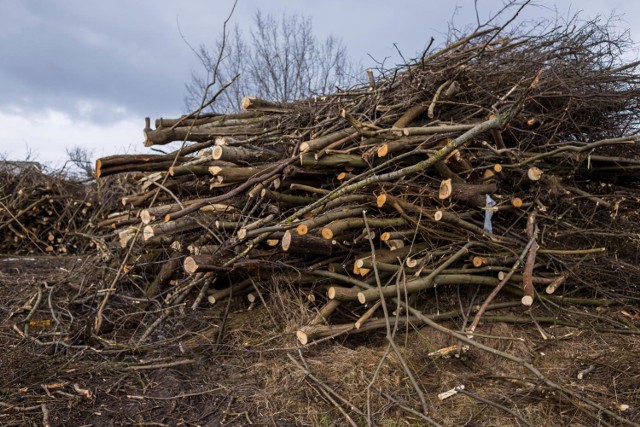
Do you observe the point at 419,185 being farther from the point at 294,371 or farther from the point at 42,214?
the point at 42,214

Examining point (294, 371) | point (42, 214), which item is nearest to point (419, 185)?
point (294, 371)

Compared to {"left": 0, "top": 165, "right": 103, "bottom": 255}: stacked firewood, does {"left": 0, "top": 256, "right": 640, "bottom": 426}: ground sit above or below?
below

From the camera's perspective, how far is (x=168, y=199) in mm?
6070

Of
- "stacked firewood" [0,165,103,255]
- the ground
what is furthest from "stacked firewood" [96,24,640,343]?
"stacked firewood" [0,165,103,255]

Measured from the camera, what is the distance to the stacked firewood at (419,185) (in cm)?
455

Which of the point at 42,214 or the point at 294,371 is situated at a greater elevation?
the point at 42,214

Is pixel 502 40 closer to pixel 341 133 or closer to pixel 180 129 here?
pixel 341 133

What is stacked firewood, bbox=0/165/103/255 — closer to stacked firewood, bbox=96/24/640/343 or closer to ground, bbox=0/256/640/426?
stacked firewood, bbox=96/24/640/343

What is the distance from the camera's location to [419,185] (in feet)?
15.4

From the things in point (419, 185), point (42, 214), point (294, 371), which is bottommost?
point (294, 371)

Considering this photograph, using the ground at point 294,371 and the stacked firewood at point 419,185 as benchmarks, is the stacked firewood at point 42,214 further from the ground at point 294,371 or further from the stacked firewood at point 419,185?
→ the ground at point 294,371

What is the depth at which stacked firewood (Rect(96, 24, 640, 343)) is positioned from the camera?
4.55 meters

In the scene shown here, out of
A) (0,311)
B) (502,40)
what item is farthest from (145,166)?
(502,40)

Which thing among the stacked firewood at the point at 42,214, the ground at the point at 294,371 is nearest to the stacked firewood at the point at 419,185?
the ground at the point at 294,371
